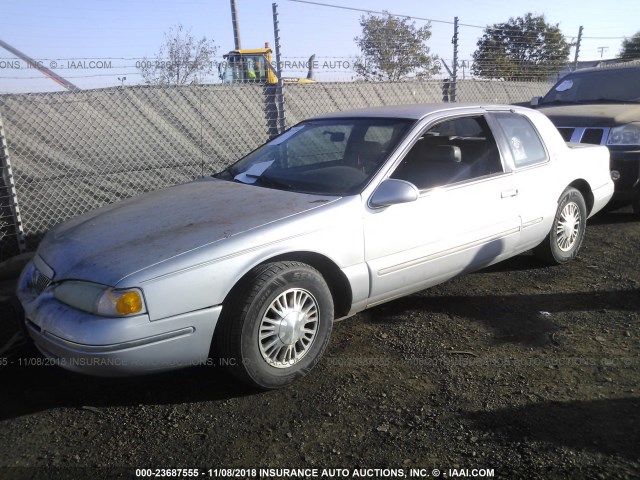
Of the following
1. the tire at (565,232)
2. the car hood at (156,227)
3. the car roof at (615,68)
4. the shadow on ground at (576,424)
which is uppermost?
the car roof at (615,68)

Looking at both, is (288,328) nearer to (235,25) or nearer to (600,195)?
(600,195)

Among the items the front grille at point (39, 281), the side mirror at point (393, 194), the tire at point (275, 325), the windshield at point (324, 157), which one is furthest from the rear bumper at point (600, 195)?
the front grille at point (39, 281)

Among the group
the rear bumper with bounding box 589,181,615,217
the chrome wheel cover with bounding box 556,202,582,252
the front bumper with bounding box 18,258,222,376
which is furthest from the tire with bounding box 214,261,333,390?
the rear bumper with bounding box 589,181,615,217

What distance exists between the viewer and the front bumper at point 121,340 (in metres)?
2.62

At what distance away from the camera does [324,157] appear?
421 cm

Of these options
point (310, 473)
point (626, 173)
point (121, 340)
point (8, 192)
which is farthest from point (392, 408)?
point (626, 173)

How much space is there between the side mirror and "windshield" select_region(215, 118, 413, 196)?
0.13 meters

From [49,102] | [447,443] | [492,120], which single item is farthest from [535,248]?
[49,102]

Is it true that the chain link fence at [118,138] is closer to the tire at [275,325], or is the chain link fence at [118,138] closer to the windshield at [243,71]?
the windshield at [243,71]

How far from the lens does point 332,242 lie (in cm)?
324

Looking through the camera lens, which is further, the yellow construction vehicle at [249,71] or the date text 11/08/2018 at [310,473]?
the yellow construction vehicle at [249,71]

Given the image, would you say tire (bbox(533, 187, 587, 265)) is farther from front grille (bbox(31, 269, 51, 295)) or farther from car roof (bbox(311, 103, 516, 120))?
front grille (bbox(31, 269, 51, 295))

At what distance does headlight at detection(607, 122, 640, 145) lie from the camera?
6.34 meters

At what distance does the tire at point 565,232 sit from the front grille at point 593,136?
1849 mm
